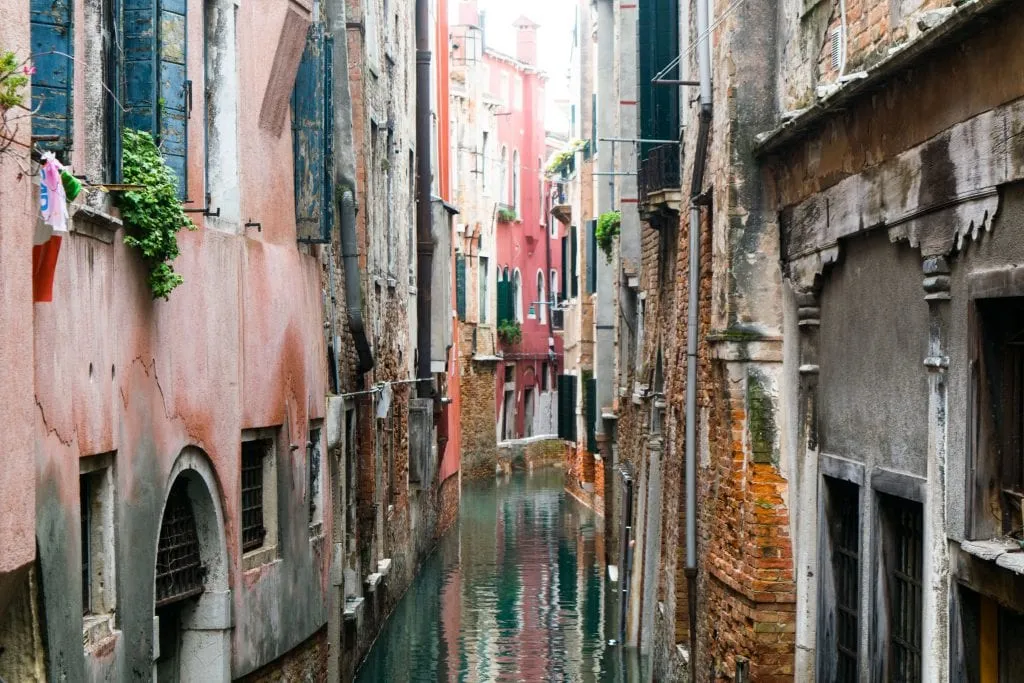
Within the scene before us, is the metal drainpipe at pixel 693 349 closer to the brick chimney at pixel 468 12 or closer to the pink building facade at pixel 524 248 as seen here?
the brick chimney at pixel 468 12

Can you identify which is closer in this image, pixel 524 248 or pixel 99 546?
pixel 99 546

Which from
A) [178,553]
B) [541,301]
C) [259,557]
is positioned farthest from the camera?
[541,301]

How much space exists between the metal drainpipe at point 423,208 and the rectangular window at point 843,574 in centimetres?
1484

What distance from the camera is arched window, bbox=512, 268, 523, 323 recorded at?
1822 inches

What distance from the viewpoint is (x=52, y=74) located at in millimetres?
6688

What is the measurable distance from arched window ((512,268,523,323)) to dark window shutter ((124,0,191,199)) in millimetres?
37178

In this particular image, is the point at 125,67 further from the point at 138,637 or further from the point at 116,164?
the point at 138,637

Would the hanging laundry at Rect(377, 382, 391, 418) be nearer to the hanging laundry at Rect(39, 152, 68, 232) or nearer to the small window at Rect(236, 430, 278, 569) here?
the small window at Rect(236, 430, 278, 569)

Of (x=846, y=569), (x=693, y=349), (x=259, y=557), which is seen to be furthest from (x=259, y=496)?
(x=846, y=569)

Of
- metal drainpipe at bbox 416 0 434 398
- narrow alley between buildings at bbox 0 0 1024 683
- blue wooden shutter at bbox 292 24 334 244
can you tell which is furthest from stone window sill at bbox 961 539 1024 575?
metal drainpipe at bbox 416 0 434 398

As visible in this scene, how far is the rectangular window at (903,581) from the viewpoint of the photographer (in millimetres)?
6742

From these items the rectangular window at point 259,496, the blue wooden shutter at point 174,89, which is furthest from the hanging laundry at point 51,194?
the rectangular window at point 259,496

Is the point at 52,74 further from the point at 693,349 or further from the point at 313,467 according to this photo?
the point at 313,467

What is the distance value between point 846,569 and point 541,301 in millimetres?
41513
